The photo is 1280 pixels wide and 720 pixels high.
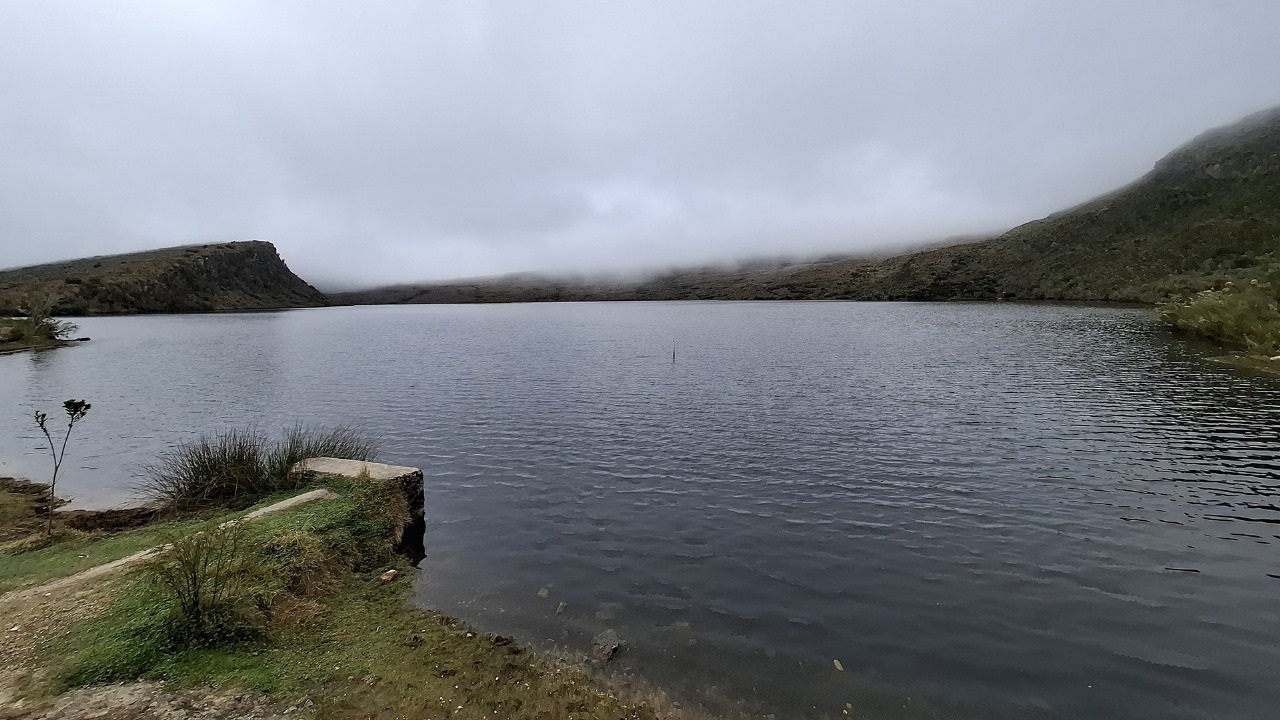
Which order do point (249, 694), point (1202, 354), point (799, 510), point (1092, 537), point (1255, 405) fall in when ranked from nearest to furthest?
point (249, 694) → point (1092, 537) → point (799, 510) → point (1255, 405) → point (1202, 354)

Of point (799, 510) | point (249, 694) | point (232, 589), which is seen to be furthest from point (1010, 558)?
point (232, 589)

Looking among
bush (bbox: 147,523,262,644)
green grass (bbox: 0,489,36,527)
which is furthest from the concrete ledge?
green grass (bbox: 0,489,36,527)

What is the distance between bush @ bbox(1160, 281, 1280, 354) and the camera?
36.1m

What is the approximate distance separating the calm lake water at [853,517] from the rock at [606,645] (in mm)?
216

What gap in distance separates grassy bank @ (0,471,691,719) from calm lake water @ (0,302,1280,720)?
1169mm

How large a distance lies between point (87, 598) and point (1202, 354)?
55025 mm

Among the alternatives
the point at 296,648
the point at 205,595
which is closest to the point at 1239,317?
the point at 296,648

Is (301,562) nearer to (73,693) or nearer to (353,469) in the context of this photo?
(73,693)

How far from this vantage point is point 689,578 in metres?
11.9

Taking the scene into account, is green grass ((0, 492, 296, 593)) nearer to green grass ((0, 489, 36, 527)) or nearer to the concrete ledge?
the concrete ledge

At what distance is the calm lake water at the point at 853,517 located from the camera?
29.1 feet

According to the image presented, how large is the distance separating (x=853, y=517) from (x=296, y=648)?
12122mm

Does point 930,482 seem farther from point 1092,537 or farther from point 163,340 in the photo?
point 163,340

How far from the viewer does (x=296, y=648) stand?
8.35m
